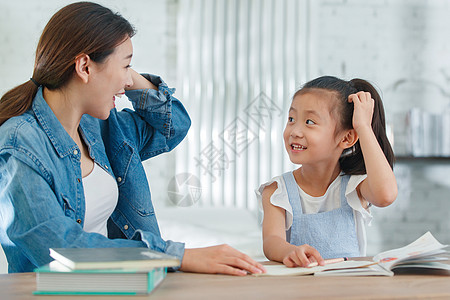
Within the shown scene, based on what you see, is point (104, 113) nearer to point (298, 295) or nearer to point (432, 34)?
point (298, 295)

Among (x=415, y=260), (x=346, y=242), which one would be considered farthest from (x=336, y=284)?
(x=346, y=242)

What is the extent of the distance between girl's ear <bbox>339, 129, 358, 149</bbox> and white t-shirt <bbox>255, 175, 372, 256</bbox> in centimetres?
10

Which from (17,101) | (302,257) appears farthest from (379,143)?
(17,101)

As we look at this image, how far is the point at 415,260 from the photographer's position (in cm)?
102

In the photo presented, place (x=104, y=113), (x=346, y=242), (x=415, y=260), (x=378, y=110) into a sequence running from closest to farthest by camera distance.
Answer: (x=415, y=260) < (x=104, y=113) < (x=346, y=242) < (x=378, y=110)

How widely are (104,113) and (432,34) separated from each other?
10.8 feet

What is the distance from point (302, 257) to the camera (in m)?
1.06

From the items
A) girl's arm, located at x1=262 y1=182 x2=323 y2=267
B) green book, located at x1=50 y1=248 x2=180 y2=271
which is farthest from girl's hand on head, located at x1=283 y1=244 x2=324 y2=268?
green book, located at x1=50 y1=248 x2=180 y2=271

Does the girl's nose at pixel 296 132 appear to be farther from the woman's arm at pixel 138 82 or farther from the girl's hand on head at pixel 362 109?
the woman's arm at pixel 138 82

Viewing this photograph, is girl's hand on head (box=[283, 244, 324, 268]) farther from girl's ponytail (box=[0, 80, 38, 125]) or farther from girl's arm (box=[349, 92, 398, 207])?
girl's ponytail (box=[0, 80, 38, 125])

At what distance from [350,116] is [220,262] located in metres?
0.75

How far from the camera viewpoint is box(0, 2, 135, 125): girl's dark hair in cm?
120

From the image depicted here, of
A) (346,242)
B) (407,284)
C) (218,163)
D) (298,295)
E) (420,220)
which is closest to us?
(298,295)

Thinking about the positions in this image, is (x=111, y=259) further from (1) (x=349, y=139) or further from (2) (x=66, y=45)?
(1) (x=349, y=139)
